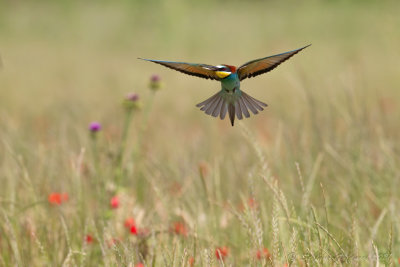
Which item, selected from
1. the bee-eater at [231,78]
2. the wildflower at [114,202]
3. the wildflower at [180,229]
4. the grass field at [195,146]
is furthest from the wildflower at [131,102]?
→ the bee-eater at [231,78]

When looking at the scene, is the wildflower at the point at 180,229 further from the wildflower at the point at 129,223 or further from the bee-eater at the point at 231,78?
the bee-eater at the point at 231,78

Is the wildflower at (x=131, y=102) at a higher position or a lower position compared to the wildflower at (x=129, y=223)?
higher

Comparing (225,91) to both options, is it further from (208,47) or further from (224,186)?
(208,47)

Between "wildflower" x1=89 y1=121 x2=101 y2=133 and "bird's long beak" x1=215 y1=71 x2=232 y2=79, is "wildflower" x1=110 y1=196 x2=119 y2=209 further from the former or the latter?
"bird's long beak" x1=215 y1=71 x2=232 y2=79

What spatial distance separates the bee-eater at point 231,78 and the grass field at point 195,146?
1.46ft

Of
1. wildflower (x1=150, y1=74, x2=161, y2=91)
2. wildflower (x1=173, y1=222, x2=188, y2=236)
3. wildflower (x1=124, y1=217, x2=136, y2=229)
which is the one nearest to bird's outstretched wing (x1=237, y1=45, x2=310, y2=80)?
wildflower (x1=173, y1=222, x2=188, y2=236)

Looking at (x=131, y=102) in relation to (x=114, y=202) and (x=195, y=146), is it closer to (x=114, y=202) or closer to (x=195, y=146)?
(x=114, y=202)

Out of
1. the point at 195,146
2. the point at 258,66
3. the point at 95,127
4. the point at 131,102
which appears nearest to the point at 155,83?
the point at 131,102

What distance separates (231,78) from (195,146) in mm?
1964

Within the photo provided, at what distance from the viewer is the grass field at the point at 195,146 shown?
1510mm

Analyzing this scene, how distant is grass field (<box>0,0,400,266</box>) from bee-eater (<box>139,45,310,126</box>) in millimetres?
444

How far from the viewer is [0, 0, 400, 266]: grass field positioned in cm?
151

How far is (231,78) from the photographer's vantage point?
2.32 feet

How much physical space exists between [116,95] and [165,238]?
4310mm
